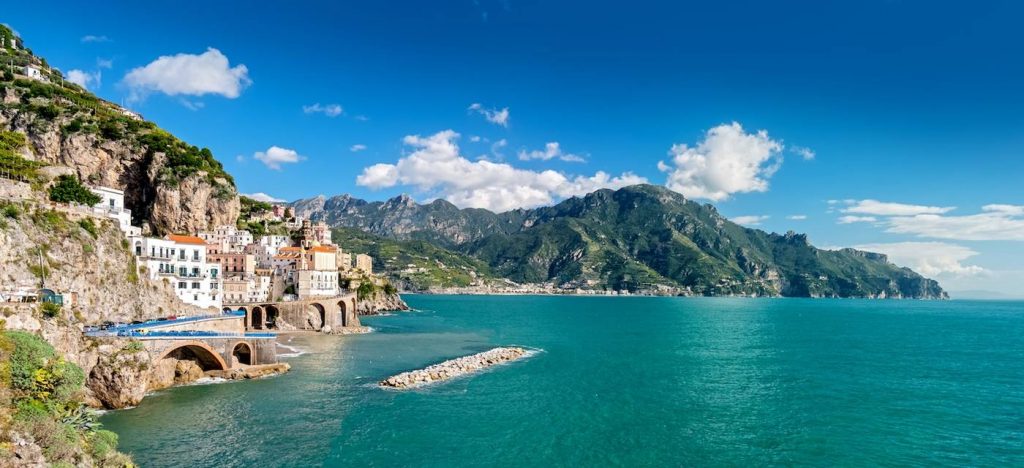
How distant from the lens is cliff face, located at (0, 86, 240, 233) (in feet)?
379

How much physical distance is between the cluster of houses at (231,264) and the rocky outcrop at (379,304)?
8.24 metres

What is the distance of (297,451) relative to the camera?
128ft

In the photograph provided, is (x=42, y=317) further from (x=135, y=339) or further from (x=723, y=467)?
(x=723, y=467)

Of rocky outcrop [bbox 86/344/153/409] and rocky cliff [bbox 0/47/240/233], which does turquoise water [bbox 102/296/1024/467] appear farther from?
rocky cliff [bbox 0/47/240/233]

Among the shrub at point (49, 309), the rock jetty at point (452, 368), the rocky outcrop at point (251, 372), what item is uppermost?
the shrub at point (49, 309)

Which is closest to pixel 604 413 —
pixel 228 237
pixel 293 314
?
pixel 293 314

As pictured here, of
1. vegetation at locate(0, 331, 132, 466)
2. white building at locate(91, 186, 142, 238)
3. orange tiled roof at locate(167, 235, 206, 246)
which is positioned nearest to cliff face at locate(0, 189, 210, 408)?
vegetation at locate(0, 331, 132, 466)

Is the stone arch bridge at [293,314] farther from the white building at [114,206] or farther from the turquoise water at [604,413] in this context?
the turquoise water at [604,413]

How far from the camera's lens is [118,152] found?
409ft

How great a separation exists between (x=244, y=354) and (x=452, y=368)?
84.1 feet

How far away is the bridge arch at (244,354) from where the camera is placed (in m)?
65.9

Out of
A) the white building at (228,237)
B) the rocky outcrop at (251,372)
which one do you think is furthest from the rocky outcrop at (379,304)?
the rocky outcrop at (251,372)

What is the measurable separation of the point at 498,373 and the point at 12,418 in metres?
50.1

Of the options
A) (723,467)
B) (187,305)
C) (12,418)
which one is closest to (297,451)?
(12,418)
